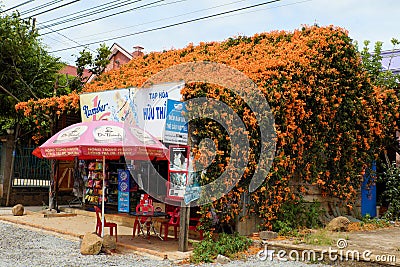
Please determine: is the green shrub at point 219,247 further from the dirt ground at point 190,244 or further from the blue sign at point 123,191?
the blue sign at point 123,191

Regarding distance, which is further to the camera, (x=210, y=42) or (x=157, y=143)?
(x=210, y=42)

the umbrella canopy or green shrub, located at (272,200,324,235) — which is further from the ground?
the umbrella canopy

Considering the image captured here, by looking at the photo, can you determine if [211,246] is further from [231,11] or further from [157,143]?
[231,11]

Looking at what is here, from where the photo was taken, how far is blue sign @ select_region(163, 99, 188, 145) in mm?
9281

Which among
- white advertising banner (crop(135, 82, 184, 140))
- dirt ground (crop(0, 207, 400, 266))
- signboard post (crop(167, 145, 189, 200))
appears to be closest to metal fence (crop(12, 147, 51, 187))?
dirt ground (crop(0, 207, 400, 266))

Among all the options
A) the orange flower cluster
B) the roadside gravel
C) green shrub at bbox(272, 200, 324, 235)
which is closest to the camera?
the roadside gravel

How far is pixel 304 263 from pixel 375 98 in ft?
19.9

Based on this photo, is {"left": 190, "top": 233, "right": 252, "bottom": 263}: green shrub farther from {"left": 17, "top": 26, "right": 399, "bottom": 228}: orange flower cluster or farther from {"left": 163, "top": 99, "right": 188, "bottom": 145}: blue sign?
{"left": 163, "top": 99, "right": 188, "bottom": 145}: blue sign

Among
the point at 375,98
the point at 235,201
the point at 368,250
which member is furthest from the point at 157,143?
the point at 375,98

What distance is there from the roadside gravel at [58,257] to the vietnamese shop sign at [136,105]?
2.81 meters

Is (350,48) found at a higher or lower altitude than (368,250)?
higher

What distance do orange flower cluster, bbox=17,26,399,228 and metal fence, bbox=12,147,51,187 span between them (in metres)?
3.43

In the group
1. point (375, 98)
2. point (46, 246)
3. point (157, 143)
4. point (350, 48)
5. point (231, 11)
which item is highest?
point (231, 11)

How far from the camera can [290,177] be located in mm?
10656
